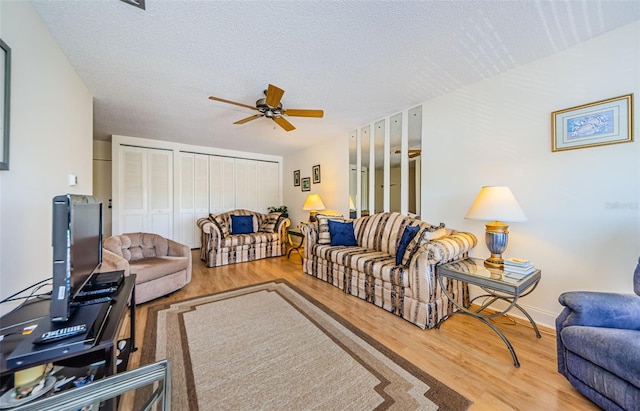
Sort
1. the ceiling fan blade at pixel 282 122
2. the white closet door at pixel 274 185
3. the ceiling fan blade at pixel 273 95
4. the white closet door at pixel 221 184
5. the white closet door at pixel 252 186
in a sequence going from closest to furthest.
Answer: the ceiling fan blade at pixel 273 95
the ceiling fan blade at pixel 282 122
the white closet door at pixel 221 184
the white closet door at pixel 252 186
the white closet door at pixel 274 185

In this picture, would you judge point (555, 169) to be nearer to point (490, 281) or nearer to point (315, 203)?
point (490, 281)

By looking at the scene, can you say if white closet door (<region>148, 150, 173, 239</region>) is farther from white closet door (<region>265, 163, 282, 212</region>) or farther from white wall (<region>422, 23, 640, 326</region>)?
white wall (<region>422, 23, 640, 326</region>)

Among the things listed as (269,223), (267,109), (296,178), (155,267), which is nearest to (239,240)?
(269,223)

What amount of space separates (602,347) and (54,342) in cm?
242

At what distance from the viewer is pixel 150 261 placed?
2658 mm

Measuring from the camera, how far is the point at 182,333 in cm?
190

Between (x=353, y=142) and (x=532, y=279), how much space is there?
301cm

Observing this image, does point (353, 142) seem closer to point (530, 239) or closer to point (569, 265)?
point (530, 239)

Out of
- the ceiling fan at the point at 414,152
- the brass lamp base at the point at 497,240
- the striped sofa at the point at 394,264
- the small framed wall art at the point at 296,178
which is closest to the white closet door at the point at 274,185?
the small framed wall art at the point at 296,178

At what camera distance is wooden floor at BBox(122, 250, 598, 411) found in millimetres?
1304

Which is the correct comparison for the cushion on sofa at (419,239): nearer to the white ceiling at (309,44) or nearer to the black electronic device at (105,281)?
the white ceiling at (309,44)

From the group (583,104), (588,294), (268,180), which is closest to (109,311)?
(588,294)

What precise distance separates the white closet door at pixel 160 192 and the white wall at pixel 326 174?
2674 millimetres

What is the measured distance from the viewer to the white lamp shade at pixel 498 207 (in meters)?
1.85
